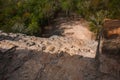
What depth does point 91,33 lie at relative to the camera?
42.2ft

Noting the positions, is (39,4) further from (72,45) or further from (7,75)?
(7,75)

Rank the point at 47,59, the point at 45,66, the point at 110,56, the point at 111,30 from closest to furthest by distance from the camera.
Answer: the point at 110,56, the point at 111,30, the point at 45,66, the point at 47,59

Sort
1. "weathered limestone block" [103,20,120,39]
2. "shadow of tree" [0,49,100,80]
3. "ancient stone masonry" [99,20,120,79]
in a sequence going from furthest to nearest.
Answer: "shadow of tree" [0,49,100,80]
"weathered limestone block" [103,20,120,39]
"ancient stone masonry" [99,20,120,79]

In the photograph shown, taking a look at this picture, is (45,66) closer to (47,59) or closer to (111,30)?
(47,59)

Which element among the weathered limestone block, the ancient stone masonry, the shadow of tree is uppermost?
the weathered limestone block

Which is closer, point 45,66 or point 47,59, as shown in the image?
point 45,66

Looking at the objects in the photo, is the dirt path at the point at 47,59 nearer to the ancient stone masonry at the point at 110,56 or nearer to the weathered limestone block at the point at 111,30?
the ancient stone masonry at the point at 110,56

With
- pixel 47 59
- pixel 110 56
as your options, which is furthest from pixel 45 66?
pixel 110 56

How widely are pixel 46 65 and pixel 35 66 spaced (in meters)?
0.40

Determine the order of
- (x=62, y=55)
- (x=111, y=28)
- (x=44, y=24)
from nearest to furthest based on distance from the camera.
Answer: (x=111, y=28) < (x=62, y=55) < (x=44, y=24)

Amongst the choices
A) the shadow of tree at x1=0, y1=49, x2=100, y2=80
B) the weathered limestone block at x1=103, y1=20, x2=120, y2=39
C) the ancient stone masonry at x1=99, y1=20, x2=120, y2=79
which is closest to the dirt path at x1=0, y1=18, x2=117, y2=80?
the shadow of tree at x1=0, y1=49, x2=100, y2=80

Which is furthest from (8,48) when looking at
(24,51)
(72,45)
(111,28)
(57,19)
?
(57,19)

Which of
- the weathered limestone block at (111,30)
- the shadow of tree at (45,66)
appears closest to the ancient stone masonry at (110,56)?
the weathered limestone block at (111,30)

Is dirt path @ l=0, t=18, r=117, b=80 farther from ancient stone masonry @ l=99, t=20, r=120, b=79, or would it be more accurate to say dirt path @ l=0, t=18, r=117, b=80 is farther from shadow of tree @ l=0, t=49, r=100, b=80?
ancient stone masonry @ l=99, t=20, r=120, b=79
